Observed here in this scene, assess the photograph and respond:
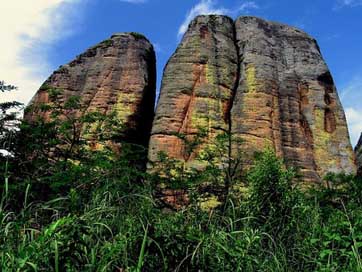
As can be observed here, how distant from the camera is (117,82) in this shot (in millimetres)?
21297

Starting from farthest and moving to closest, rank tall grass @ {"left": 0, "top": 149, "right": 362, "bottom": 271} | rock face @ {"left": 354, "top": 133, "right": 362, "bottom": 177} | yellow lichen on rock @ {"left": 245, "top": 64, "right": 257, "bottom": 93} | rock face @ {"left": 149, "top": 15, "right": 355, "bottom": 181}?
rock face @ {"left": 354, "top": 133, "right": 362, "bottom": 177} < yellow lichen on rock @ {"left": 245, "top": 64, "right": 257, "bottom": 93} < rock face @ {"left": 149, "top": 15, "right": 355, "bottom": 181} < tall grass @ {"left": 0, "top": 149, "right": 362, "bottom": 271}

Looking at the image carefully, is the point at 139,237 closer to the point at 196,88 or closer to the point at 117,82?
the point at 196,88

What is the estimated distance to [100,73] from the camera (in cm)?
2188

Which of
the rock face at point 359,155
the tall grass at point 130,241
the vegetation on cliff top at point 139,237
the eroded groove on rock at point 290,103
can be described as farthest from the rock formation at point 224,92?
the tall grass at point 130,241

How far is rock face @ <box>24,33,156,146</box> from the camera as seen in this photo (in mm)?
20594

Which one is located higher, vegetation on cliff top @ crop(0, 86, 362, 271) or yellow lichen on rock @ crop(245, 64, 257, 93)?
yellow lichen on rock @ crop(245, 64, 257, 93)

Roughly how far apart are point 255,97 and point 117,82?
19.1ft

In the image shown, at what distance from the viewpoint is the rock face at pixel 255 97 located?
19469mm

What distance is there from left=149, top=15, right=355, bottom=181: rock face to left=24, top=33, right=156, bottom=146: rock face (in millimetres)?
1085

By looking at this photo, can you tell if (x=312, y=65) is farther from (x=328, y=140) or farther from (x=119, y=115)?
(x=119, y=115)

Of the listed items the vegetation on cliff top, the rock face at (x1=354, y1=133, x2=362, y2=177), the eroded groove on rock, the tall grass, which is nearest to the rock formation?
the eroded groove on rock

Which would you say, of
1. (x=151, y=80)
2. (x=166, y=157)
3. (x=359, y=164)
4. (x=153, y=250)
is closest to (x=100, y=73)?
(x=151, y=80)

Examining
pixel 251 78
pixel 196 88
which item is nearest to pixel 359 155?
pixel 251 78

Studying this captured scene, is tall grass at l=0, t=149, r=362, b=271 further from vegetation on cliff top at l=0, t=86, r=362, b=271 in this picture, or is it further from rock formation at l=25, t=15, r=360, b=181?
rock formation at l=25, t=15, r=360, b=181
